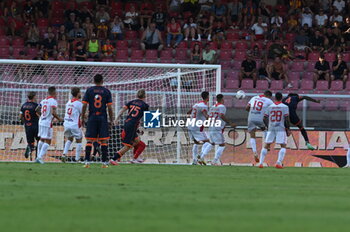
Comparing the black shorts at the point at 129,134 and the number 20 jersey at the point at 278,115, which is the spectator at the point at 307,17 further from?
the black shorts at the point at 129,134

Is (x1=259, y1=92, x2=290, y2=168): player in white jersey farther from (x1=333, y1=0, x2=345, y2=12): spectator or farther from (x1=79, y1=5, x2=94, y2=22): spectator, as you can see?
(x1=333, y1=0, x2=345, y2=12): spectator

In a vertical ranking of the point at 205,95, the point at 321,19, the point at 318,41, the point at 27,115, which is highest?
the point at 321,19

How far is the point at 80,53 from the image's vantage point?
26.6 metres

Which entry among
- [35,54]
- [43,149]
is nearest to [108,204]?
[43,149]

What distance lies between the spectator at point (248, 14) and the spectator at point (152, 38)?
3.70 meters

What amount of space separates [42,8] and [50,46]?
314 cm

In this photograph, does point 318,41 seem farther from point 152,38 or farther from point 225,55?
point 152,38

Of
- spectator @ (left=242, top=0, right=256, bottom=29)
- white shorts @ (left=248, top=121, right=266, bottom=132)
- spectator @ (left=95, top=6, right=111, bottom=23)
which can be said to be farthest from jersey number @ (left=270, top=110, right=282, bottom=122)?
spectator @ (left=95, top=6, right=111, bottom=23)

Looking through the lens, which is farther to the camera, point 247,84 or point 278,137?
point 247,84

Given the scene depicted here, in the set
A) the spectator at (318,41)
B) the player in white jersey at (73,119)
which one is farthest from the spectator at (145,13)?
the player in white jersey at (73,119)

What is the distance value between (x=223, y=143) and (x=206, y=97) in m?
1.36

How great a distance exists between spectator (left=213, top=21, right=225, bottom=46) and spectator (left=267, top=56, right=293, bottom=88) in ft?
8.86

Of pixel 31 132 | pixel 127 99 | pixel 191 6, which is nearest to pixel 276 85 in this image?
pixel 127 99

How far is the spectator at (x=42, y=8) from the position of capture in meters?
29.7
